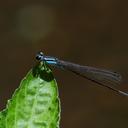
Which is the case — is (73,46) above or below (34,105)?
above

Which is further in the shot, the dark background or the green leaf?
the dark background

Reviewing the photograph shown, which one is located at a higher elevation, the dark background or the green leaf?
the dark background

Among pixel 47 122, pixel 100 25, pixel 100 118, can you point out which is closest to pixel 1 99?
pixel 100 118

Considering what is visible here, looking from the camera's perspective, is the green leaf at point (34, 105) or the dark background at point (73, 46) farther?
the dark background at point (73, 46)

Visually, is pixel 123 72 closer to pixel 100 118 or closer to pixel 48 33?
pixel 100 118

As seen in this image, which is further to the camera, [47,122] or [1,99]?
[1,99]
